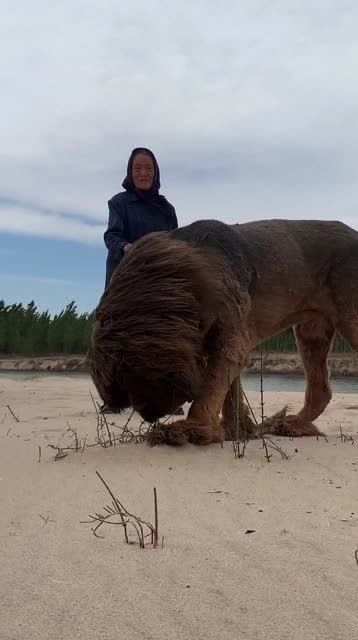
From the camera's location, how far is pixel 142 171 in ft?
17.5

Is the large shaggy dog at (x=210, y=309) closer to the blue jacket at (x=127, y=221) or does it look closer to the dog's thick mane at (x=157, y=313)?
the dog's thick mane at (x=157, y=313)

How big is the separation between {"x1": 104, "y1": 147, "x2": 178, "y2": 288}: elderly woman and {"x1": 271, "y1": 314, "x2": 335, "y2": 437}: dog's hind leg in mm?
1673

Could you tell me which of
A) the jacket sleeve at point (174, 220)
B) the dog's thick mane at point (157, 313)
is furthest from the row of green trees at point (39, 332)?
the dog's thick mane at point (157, 313)

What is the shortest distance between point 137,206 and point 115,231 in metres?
0.37

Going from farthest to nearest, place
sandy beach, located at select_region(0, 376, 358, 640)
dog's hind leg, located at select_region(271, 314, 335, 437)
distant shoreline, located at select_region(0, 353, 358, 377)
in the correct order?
distant shoreline, located at select_region(0, 353, 358, 377)
dog's hind leg, located at select_region(271, 314, 335, 437)
sandy beach, located at select_region(0, 376, 358, 640)

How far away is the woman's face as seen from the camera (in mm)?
5312

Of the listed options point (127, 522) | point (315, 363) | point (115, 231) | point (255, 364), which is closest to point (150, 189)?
point (115, 231)

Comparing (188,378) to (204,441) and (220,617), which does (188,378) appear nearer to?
(204,441)

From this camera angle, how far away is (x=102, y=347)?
3332mm

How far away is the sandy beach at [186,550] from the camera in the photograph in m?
1.35

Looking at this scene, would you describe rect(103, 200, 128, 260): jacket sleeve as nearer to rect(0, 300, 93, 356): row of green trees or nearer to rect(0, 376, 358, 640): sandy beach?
rect(0, 376, 358, 640): sandy beach

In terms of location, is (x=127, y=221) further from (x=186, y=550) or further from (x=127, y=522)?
(x=186, y=550)

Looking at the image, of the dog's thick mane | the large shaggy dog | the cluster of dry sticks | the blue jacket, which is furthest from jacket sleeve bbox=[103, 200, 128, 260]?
the cluster of dry sticks

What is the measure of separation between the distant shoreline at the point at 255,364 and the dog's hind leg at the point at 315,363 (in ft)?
29.4
